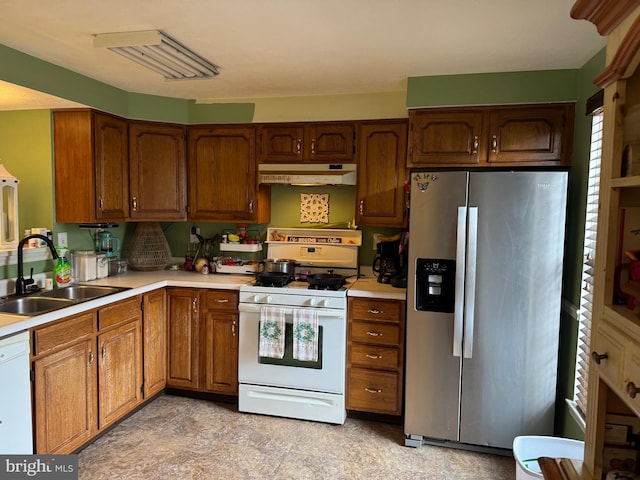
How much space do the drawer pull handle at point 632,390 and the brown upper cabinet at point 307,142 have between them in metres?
2.57

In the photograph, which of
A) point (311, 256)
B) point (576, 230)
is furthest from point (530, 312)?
point (311, 256)

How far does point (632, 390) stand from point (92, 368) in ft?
8.86

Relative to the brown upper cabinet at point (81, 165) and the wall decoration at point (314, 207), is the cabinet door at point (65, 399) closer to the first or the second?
the brown upper cabinet at point (81, 165)

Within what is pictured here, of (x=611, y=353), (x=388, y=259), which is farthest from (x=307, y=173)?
(x=611, y=353)

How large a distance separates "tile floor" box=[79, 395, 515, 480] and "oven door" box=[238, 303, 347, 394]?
0.28 metres

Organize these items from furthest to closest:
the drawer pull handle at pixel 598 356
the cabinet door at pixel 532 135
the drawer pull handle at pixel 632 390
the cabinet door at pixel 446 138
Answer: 1. the cabinet door at pixel 446 138
2. the cabinet door at pixel 532 135
3. the drawer pull handle at pixel 598 356
4. the drawer pull handle at pixel 632 390

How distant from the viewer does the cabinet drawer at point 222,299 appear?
326 centimetres

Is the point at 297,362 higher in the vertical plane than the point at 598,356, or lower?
lower

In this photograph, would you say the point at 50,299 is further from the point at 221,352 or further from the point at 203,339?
the point at 221,352

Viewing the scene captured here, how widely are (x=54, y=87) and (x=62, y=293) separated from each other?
4.42ft

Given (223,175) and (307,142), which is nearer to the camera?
(307,142)

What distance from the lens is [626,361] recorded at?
100 centimetres

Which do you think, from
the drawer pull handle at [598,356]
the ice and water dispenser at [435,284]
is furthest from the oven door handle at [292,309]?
the drawer pull handle at [598,356]

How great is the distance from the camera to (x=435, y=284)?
2.73 metres
